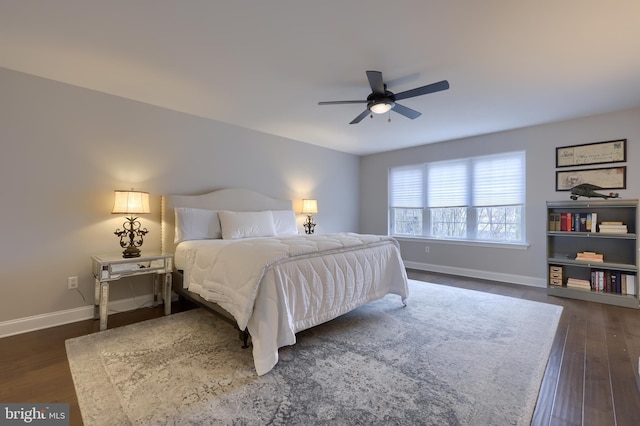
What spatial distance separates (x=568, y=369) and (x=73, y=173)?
4.69m

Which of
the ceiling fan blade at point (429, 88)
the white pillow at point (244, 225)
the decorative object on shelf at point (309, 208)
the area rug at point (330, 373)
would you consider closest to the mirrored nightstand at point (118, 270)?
the area rug at point (330, 373)

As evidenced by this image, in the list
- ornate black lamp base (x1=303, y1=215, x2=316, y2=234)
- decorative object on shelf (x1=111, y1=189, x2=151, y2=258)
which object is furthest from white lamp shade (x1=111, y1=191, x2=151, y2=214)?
ornate black lamp base (x1=303, y1=215, x2=316, y2=234)

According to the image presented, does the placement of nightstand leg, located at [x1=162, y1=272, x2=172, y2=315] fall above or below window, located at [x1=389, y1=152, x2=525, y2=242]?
below

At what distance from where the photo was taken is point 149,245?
3.46 meters

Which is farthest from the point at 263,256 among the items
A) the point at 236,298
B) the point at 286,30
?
the point at 286,30

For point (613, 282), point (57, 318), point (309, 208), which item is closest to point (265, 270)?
point (57, 318)

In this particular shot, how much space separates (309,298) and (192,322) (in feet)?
4.54

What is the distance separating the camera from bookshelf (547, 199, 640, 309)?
11.6 feet

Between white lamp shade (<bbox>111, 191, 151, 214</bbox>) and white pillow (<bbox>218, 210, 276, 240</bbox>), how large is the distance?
0.91 meters

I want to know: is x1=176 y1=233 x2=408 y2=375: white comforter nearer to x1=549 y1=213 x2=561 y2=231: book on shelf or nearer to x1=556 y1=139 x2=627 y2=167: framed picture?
x1=549 y1=213 x2=561 y2=231: book on shelf

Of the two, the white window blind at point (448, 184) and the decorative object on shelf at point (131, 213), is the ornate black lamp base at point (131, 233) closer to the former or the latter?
the decorative object on shelf at point (131, 213)

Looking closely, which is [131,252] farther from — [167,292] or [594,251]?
[594,251]

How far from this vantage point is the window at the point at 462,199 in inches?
182

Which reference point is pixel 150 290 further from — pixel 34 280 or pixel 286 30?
pixel 286 30
